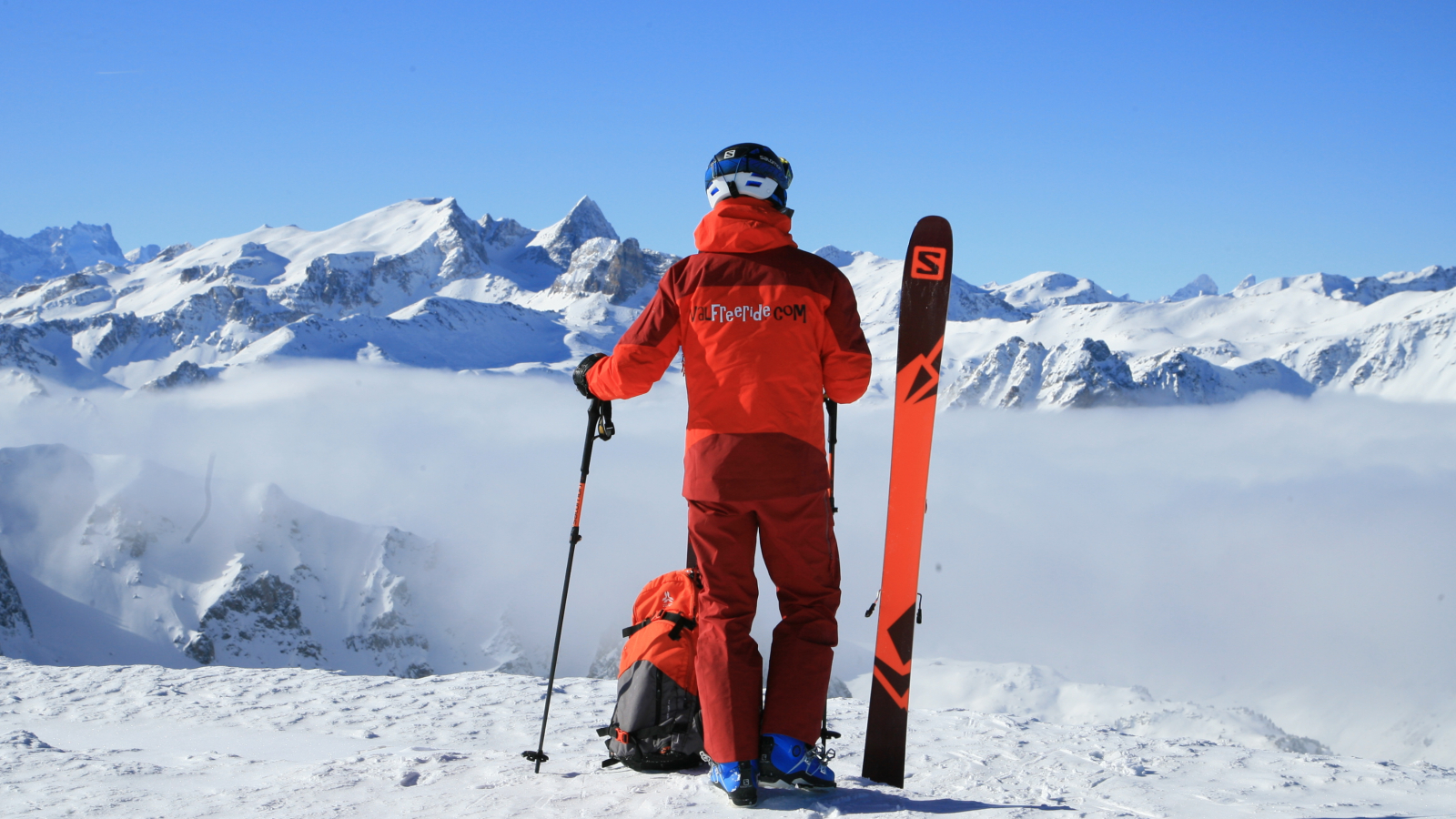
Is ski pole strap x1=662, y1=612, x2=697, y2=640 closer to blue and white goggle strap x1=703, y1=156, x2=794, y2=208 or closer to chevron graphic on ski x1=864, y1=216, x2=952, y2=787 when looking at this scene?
chevron graphic on ski x1=864, y1=216, x2=952, y2=787

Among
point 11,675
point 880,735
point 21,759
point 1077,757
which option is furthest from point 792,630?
point 11,675

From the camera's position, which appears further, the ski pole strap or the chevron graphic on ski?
the ski pole strap

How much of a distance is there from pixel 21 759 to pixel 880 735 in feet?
13.3

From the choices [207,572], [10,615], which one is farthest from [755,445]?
[207,572]

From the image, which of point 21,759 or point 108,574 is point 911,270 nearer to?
point 21,759

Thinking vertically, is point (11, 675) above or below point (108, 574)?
above

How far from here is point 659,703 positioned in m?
3.70

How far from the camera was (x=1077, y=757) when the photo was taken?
4395mm

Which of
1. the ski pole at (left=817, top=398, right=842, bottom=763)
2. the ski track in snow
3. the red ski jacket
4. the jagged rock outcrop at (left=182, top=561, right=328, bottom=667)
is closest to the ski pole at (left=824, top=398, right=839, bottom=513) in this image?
the ski pole at (left=817, top=398, right=842, bottom=763)

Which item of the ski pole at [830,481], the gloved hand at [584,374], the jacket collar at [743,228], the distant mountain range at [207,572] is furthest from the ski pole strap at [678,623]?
the distant mountain range at [207,572]

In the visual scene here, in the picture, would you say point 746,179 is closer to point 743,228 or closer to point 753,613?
point 743,228

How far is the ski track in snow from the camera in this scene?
3.30 meters

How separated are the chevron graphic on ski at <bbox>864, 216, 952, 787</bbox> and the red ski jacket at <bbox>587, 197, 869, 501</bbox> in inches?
15.2

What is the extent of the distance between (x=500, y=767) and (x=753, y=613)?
136 cm
